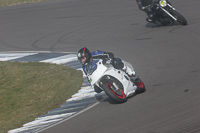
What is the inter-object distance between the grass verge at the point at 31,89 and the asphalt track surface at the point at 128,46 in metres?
1.65

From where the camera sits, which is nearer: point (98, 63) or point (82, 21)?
point (98, 63)

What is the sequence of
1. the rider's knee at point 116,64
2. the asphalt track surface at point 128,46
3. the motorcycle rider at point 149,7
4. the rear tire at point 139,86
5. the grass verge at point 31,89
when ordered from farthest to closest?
1. the motorcycle rider at point 149,7
2. the grass verge at point 31,89
3. the rear tire at point 139,86
4. the rider's knee at point 116,64
5. the asphalt track surface at point 128,46

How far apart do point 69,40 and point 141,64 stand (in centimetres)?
555

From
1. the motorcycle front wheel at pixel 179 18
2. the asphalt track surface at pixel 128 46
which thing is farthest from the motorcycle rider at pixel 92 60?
the motorcycle front wheel at pixel 179 18

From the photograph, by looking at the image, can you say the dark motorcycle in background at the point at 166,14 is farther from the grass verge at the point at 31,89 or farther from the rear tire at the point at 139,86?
the rear tire at the point at 139,86

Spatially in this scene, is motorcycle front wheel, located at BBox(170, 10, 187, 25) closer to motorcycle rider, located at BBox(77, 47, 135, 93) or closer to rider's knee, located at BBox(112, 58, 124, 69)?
motorcycle rider, located at BBox(77, 47, 135, 93)

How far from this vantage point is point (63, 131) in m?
8.02

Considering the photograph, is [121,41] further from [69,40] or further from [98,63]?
[98,63]

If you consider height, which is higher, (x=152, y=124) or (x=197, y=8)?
(x=152, y=124)

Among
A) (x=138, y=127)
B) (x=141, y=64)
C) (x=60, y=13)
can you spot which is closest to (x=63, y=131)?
(x=138, y=127)

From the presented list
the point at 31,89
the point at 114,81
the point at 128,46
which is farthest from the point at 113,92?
the point at 128,46

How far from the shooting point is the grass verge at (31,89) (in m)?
9.98

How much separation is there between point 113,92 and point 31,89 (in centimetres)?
412

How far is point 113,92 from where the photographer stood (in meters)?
8.70
